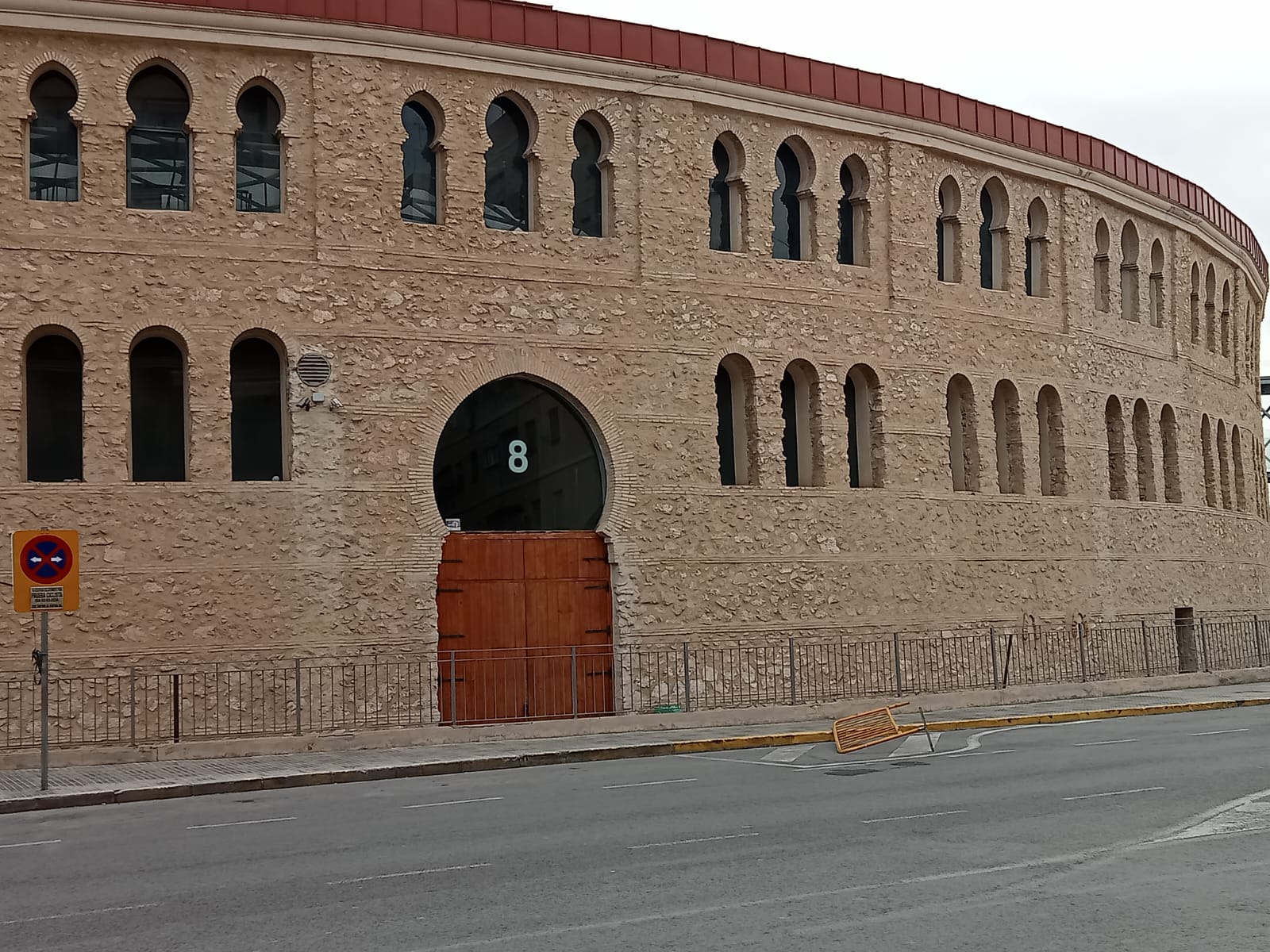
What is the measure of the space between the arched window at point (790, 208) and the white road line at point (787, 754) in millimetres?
9826

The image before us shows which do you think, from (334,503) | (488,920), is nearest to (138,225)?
(334,503)

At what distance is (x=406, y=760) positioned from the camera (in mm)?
17078

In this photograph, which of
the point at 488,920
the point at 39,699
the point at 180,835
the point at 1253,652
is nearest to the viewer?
the point at 488,920

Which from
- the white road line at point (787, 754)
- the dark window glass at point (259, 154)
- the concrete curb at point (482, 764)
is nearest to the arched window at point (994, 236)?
the concrete curb at point (482, 764)

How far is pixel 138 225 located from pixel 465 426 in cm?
553

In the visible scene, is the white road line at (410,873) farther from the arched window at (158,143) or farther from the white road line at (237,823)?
the arched window at (158,143)

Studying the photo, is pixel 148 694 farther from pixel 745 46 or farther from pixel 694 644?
pixel 745 46

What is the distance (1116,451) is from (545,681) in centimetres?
1493

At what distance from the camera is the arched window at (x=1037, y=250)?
94.2ft

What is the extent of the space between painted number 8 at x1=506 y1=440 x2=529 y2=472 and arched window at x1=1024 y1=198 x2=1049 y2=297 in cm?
1214

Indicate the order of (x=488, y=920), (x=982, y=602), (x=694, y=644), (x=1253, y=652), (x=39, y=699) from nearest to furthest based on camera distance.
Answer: (x=488, y=920)
(x=39, y=699)
(x=694, y=644)
(x=982, y=602)
(x=1253, y=652)

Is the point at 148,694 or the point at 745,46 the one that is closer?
the point at 148,694

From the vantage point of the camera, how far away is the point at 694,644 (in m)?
22.8

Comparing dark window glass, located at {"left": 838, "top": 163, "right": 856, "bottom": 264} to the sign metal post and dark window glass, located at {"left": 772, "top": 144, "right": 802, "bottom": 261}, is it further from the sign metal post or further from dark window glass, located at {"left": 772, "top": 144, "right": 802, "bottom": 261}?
the sign metal post
